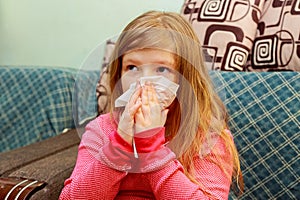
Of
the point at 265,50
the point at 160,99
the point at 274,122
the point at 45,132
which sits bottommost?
the point at 45,132

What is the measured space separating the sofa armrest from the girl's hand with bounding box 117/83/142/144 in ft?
0.62

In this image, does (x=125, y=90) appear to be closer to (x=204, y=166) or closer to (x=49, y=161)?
(x=204, y=166)

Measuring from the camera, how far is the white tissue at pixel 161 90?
2.77 feet

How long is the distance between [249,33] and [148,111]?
2.71 ft

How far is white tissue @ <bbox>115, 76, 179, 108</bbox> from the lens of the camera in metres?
0.84

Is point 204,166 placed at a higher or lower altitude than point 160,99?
lower

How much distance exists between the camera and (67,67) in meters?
2.17

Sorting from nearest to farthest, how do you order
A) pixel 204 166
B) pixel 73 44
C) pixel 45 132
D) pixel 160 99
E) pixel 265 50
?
pixel 160 99, pixel 204 166, pixel 265 50, pixel 45 132, pixel 73 44

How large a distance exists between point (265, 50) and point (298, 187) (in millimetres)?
451

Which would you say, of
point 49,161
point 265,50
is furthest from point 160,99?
point 265,50

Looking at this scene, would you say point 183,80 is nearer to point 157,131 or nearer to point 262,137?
point 157,131

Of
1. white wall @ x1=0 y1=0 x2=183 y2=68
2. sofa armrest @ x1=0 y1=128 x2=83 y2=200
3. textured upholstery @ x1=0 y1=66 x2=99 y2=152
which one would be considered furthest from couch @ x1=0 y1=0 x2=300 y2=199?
white wall @ x1=0 y1=0 x2=183 y2=68

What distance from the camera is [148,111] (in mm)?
838

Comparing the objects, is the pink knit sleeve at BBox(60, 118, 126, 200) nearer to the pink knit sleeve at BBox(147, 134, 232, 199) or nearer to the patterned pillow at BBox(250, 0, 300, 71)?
the pink knit sleeve at BBox(147, 134, 232, 199)
